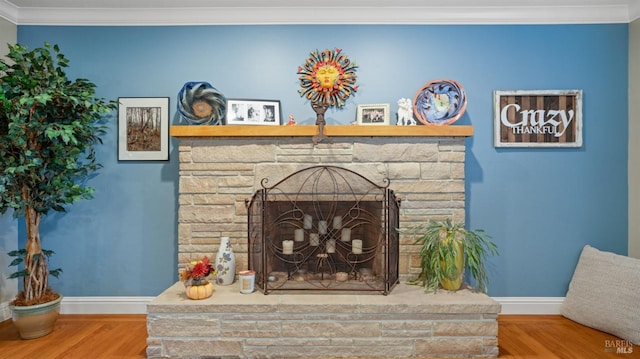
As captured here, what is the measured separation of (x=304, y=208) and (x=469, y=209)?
127cm

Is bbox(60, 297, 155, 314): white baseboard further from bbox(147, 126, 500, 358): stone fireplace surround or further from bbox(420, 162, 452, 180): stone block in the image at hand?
bbox(420, 162, 452, 180): stone block

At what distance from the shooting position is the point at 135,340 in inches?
92.7

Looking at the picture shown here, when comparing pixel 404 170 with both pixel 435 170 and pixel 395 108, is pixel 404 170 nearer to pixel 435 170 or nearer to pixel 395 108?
pixel 435 170

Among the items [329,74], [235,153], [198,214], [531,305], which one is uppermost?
[329,74]

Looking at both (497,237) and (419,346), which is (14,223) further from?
(497,237)

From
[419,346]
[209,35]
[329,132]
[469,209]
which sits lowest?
[419,346]

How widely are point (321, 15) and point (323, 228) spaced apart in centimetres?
→ 160

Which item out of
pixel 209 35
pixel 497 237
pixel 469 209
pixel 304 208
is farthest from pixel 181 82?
pixel 497 237

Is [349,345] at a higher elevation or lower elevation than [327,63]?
lower

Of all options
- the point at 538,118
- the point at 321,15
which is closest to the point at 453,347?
the point at 538,118

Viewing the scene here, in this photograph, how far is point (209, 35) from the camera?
2783 millimetres

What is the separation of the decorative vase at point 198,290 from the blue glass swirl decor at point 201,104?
112 centimetres

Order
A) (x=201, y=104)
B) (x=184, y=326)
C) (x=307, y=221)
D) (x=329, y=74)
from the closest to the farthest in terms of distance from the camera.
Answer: (x=184, y=326) < (x=307, y=221) < (x=201, y=104) < (x=329, y=74)

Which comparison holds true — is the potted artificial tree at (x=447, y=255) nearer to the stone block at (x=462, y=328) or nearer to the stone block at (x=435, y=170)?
the stone block at (x=462, y=328)
